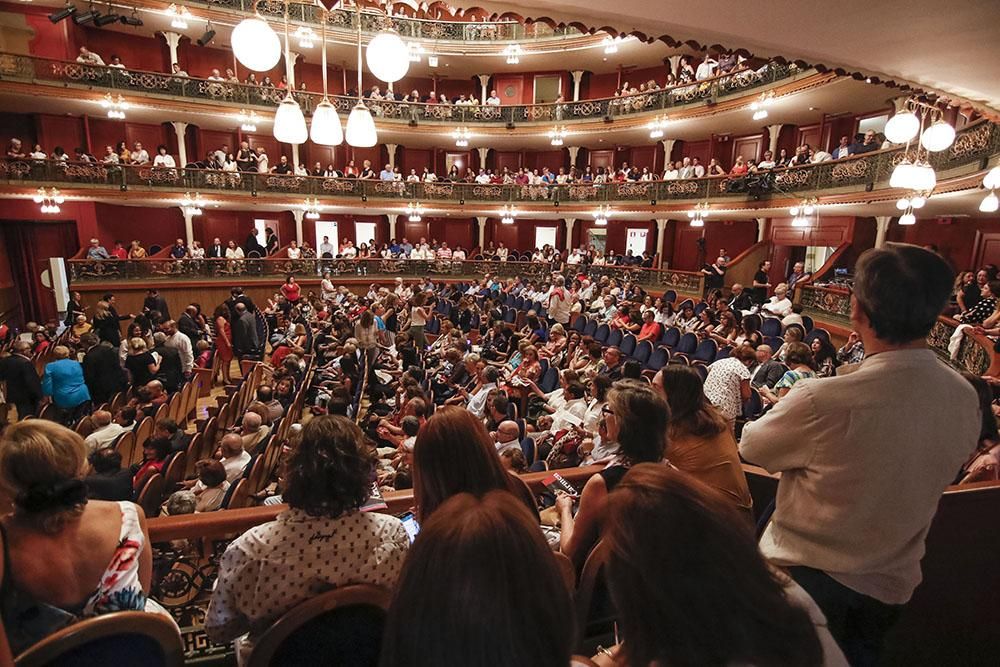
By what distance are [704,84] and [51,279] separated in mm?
20316

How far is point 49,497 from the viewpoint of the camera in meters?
1.61

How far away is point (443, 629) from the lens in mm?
876

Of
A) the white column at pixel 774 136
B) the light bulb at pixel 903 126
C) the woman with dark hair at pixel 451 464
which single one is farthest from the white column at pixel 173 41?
the woman with dark hair at pixel 451 464

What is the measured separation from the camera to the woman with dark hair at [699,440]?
2211 millimetres

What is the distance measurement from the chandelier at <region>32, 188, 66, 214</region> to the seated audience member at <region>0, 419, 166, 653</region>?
1684 centimetres

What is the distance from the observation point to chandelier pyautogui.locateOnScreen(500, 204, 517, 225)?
20984 millimetres

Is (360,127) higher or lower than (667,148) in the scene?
lower

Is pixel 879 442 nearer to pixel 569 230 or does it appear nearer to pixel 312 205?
pixel 312 205

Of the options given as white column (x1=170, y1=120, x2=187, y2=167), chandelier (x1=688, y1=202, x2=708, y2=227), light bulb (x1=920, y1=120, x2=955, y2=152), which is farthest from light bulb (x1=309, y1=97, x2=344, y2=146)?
white column (x1=170, y1=120, x2=187, y2=167)

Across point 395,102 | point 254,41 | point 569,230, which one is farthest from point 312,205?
point 254,41

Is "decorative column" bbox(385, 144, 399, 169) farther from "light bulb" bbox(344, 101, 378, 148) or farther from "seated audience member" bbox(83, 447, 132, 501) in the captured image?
"light bulb" bbox(344, 101, 378, 148)

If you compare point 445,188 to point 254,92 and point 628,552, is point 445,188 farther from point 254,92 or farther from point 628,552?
point 628,552

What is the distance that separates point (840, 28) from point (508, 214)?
755 inches

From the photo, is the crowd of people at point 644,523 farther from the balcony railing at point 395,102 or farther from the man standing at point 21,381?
the balcony railing at point 395,102
